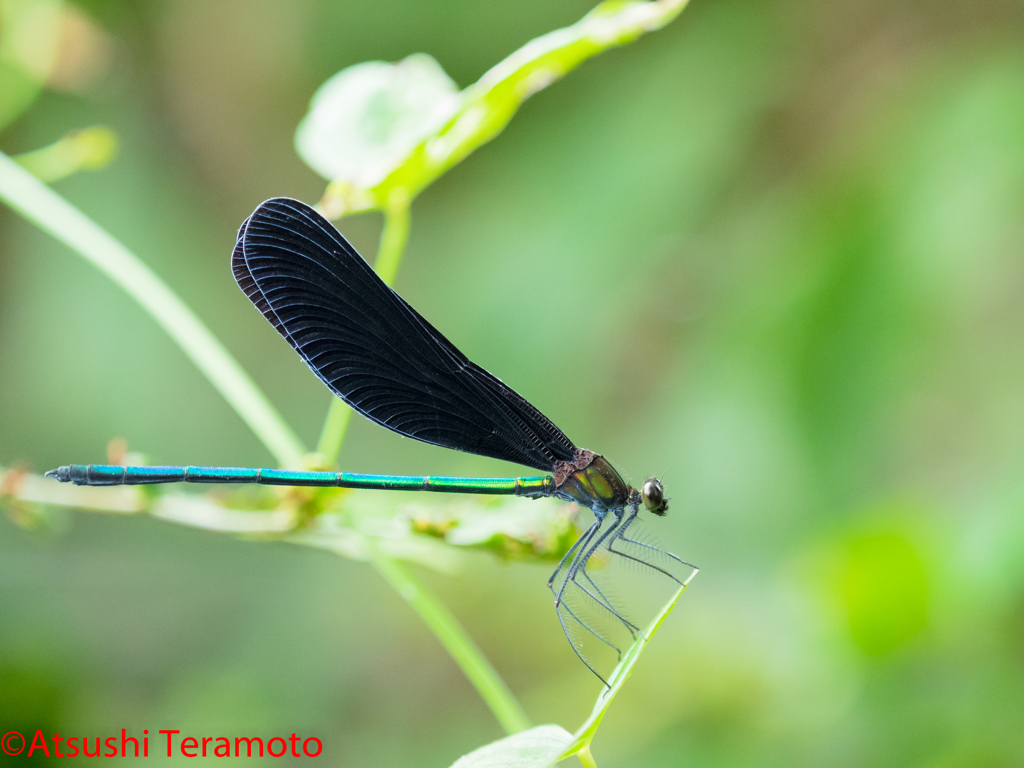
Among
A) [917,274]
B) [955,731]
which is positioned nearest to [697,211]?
[917,274]

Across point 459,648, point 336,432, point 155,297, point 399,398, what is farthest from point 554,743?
point 155,297

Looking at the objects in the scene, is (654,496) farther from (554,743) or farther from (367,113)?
(367,113)

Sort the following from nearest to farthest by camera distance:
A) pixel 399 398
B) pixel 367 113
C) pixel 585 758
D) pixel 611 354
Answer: pixel 585 758
pixel 367 113
pixel 399 398
pixel 611 354

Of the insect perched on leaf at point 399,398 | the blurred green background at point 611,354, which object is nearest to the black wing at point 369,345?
the insect perched on leaf at point 399,398

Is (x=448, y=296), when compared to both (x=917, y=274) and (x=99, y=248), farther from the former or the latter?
(x=99, y=248)

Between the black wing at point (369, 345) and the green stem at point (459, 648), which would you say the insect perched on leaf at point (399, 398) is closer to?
the black wing at point (369, 345)

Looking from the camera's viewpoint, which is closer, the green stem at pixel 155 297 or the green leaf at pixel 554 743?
the green leaf at pixel 554 743
